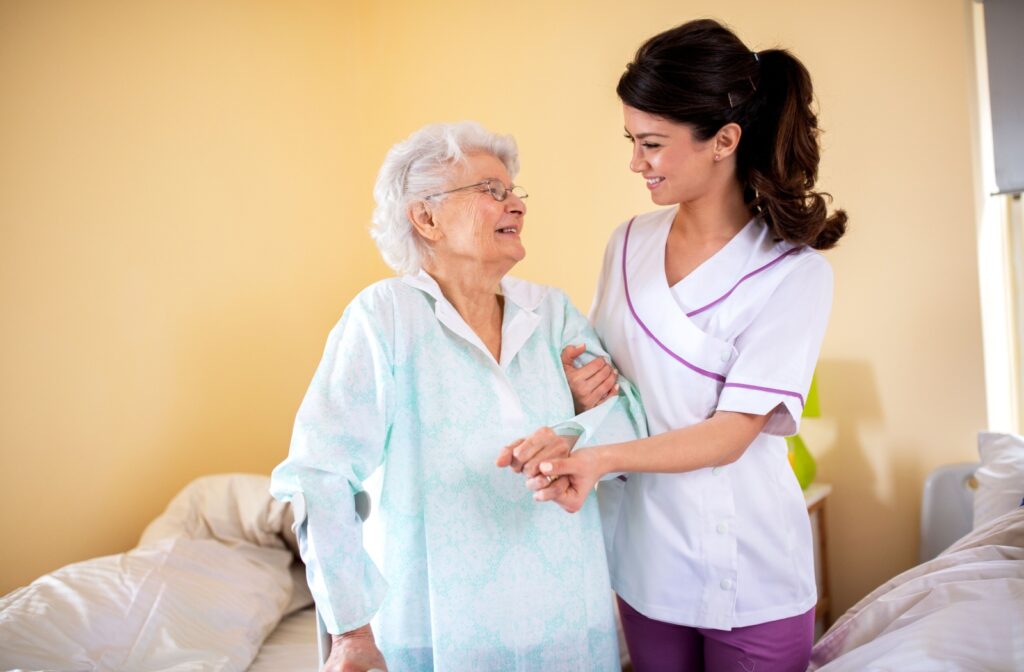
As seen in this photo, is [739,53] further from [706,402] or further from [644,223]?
[706,402]

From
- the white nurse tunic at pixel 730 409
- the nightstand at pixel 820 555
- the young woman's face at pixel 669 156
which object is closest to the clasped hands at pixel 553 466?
the white nurse tunic at pixel 730 409

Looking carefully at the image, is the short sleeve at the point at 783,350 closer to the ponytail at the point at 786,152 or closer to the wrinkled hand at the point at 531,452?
the ponytail at the point at 786,152

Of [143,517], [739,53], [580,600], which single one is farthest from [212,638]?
[739,53]

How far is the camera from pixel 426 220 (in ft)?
4.91

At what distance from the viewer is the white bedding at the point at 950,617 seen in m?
1.18

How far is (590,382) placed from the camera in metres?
1.45

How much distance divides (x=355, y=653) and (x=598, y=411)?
20.2 inches

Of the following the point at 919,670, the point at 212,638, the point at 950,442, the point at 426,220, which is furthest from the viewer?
the point at 950,442

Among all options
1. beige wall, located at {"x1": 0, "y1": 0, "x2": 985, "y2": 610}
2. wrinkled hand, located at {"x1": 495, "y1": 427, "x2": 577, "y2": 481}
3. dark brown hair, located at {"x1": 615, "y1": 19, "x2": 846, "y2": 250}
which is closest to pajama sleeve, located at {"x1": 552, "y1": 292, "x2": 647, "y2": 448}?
wrinkled hand, located at {"x1": 495, "y1": 427, "x2": 577, "y2": 481}

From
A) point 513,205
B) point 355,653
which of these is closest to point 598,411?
point 513,205

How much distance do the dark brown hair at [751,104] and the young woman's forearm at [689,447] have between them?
1.07ft

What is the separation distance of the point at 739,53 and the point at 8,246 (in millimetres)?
1912

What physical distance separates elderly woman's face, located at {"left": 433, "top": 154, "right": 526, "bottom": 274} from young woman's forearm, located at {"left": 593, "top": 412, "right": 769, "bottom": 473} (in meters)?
0.39

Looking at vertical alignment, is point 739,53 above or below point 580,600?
above
